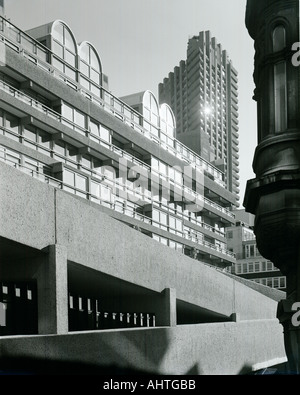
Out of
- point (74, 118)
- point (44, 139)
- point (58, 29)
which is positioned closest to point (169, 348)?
point (58, 29)

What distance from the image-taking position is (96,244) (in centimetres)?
1252

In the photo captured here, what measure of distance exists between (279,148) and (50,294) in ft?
15.7

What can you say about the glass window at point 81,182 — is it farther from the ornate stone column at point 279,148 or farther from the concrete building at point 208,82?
the ornate stone column at point 279,148

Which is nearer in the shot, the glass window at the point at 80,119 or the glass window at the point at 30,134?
the glass window at the point at 30,134

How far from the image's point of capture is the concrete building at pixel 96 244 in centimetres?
1094

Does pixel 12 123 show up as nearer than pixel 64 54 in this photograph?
No

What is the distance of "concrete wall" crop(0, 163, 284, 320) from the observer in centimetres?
1027

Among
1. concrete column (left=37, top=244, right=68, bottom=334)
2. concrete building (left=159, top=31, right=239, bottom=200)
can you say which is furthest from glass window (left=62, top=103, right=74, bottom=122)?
concrete column (left=37, top=244, right=68, bottom=334)

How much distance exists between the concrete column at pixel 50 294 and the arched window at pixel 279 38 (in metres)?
5.26

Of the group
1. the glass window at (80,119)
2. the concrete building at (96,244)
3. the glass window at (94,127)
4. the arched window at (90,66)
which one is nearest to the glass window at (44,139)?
the concrete building at (96,244)

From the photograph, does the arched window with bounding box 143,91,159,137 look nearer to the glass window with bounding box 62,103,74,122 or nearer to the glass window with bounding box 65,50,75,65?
the glass window with bounding box 62,103,74,122

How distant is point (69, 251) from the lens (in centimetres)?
1158

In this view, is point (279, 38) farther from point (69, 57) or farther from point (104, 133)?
point (104, 133)

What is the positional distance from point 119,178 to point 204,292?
12588 mm
